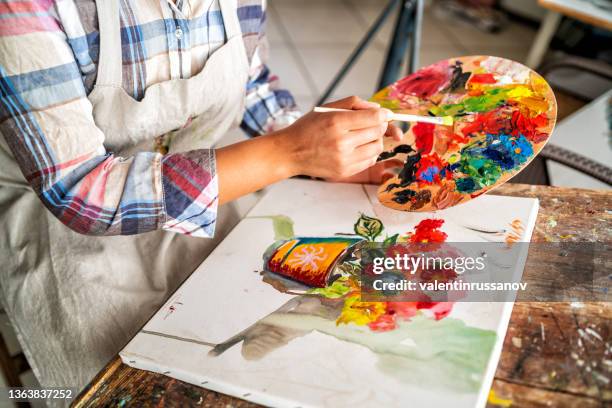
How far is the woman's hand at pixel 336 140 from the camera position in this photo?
83 centimetres

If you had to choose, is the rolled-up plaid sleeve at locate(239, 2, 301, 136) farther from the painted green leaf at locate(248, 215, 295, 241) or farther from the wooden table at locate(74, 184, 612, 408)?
the wooden table at locate(74, 184, 612, 408)

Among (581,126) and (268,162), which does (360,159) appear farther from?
(581,126)

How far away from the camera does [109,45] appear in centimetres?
86

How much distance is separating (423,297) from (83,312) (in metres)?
0.57

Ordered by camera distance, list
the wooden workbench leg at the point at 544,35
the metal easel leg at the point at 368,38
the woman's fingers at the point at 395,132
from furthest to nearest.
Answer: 1. the wooden workbench leg at the point at 544,35
2. the metal easel leg at the point at 368,38
3. the woman's fingers at the point at 395,132

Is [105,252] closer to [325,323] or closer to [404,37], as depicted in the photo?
[325,323]

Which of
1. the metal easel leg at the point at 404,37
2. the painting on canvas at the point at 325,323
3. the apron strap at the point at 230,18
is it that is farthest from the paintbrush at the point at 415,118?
the metal easel leg at the point at 404,37

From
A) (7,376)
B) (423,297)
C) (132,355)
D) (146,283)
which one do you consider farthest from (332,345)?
(7,376)

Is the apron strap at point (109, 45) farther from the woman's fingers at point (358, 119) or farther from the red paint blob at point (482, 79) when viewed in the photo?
the red paint blob at point (482, 79)

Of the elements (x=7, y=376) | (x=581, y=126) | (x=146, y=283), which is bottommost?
(x=7, y=376)

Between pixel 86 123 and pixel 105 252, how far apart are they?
263mm

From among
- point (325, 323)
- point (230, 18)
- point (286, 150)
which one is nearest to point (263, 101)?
point (230, 18)

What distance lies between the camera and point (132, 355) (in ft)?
2.32

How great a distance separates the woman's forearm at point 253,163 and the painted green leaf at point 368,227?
140mm
